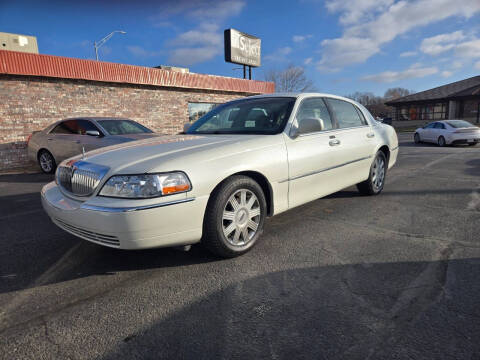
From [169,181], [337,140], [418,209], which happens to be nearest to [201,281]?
[169,181]

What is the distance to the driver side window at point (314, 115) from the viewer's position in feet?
10.6

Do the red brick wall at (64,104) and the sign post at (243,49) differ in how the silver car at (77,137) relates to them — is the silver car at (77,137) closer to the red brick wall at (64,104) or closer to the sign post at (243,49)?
the red brick wall at (64,104)

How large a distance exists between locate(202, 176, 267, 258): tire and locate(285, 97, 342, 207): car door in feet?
1.61

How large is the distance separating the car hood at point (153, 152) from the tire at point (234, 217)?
335mm

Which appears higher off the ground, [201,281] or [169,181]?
[169,181]

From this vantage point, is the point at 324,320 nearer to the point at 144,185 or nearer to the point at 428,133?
the point at 144,185

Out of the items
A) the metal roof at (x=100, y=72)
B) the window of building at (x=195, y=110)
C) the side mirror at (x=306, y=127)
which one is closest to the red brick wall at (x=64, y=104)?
the metal roof at (x=100, y=72)

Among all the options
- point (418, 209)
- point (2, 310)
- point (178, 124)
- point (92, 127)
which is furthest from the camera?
point (178, 124)

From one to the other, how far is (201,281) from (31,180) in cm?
695

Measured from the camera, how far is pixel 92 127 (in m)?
7.40

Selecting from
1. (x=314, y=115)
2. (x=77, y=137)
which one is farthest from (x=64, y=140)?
(x=314, y=115)

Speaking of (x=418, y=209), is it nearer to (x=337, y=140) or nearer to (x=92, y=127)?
(x=337, y=140)

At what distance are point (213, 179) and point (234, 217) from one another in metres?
0.43

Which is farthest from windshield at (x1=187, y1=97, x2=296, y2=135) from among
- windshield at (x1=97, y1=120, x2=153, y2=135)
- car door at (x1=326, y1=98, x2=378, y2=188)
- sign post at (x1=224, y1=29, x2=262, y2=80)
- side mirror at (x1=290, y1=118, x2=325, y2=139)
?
sign post at (x1=224, y1=29, x2=262, y2=80)
